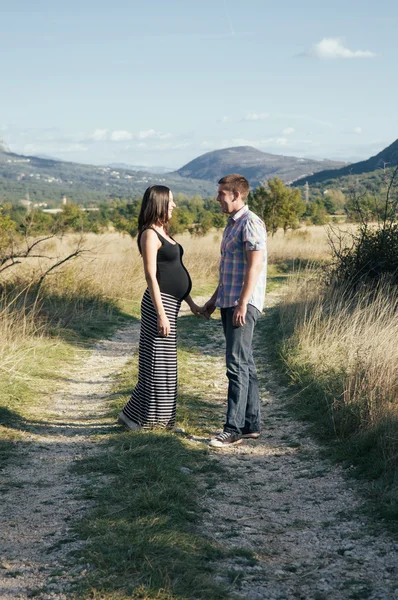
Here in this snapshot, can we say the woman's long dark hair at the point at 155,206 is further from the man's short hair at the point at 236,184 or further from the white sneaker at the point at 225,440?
the white sneaker at the point at 225,440

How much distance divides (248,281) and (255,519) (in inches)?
68.9

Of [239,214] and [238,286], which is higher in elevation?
[239,214]

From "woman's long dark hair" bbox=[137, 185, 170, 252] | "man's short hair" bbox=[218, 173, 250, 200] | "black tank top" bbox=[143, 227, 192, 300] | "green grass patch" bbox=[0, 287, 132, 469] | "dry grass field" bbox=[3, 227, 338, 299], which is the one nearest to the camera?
"man's short hair" bbox=[218, 173, 250, 200]

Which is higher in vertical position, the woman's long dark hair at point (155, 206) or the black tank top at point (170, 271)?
the woman's long dark hair at point (155, 206)

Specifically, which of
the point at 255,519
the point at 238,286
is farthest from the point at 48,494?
the point at 238,286

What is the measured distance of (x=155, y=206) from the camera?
5590 mm

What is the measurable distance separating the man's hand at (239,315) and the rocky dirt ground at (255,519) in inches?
41.2

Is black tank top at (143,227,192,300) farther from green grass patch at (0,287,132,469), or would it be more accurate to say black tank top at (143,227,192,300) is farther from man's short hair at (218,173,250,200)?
green grass patch at (0,287,132,469)

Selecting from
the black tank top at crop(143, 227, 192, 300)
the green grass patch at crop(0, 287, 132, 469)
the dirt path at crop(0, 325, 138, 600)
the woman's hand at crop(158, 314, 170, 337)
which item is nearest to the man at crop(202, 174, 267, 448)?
the black tank top at crop(143, 227, 192, 300)

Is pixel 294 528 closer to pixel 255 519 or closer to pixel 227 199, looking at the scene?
pixel 255 519

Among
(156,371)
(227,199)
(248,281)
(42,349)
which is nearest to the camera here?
(248,281)

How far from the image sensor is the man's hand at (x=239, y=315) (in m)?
5.30

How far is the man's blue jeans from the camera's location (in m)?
5.48

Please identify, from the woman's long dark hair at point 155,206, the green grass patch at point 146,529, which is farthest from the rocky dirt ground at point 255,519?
the woman's long dark hair at point 155,206
